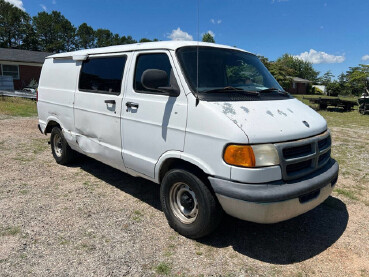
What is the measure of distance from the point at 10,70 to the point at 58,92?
23.6 meters

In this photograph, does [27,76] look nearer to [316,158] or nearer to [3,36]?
[316,158]

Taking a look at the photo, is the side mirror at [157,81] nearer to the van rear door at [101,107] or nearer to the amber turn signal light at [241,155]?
the van rear door at [101,107]

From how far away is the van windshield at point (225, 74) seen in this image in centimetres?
333

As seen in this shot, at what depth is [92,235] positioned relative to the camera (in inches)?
134

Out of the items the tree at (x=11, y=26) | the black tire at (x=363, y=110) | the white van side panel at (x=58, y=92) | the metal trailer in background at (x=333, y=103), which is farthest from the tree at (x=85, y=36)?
the white van side panel at (x=58, y=92)

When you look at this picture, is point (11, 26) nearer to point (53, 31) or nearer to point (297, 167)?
point (53, 31)

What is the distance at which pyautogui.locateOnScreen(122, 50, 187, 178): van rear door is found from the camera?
3.32m

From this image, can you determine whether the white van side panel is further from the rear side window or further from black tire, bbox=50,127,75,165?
the rear side window

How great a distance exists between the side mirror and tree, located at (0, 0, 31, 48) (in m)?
69.4

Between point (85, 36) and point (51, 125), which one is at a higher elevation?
point (85, 36)

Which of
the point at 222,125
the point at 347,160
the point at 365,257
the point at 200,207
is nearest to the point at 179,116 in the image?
the point at 222,125

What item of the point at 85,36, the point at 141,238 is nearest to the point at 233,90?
the point at 141,238

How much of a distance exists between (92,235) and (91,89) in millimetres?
2336

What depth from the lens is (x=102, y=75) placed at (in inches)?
176
